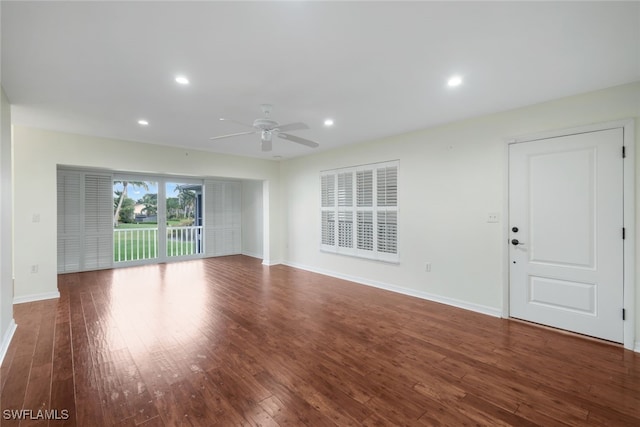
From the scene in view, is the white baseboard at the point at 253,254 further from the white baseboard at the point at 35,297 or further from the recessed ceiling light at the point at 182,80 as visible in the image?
the recessed ceiling light at the point at 182,80

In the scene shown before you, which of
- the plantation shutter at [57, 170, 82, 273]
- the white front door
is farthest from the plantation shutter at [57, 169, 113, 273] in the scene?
the white front door

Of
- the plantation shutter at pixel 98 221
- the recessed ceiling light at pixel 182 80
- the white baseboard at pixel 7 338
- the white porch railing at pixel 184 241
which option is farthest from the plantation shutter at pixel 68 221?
A: the recessed ceiling light at pixel 182 80

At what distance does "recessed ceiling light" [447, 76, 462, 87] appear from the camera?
2699mm

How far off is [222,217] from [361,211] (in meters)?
4.64

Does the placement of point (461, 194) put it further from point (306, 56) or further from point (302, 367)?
point (302, 367)

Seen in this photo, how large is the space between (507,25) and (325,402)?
9.83ft

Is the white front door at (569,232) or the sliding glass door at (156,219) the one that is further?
the sliding glass door at (156,219)

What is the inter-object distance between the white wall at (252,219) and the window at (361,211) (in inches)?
98.1

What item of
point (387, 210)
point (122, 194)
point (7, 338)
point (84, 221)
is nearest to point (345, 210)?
point (387, 210)

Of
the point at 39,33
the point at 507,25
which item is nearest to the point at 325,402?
the point at 507,25

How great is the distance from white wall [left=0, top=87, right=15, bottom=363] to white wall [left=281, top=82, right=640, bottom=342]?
187 inches

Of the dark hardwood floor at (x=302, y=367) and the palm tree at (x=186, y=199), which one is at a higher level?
the palm tree at (x=186, y=199)

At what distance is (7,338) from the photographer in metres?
2.89

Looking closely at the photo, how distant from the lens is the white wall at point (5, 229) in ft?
9.07
